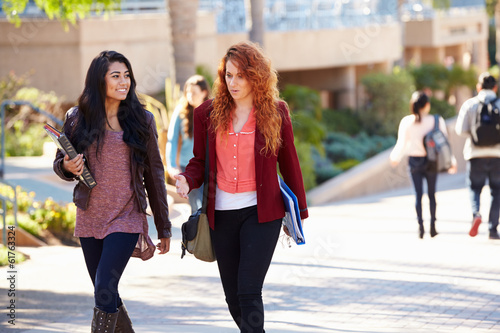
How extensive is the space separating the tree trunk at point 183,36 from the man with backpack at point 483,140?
20.8 feet

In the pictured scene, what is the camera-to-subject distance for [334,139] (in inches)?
883

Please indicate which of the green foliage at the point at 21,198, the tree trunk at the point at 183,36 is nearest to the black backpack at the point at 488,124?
the green foliage at the point at 21,198

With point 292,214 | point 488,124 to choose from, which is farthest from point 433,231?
point 292,214

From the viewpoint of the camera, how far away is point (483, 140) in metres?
9.08

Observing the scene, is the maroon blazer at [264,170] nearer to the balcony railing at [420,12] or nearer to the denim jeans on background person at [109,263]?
the denim jeans on background person at [109,263]

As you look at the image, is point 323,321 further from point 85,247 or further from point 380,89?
point 380,89

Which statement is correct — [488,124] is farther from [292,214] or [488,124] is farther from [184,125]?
[292,214]

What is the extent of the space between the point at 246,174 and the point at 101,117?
0.91m

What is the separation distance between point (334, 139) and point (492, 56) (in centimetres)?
3537

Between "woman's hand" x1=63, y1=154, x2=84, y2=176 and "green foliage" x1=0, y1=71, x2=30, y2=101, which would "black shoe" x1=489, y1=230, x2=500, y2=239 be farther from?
"green foliage" x1=0, y1=71, x2=30, y2=101

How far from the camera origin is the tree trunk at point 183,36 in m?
14.5

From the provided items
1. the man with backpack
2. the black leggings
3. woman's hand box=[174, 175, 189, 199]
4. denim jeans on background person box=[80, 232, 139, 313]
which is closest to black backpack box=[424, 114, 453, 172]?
the man with backpack

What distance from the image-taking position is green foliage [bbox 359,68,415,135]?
25.3m

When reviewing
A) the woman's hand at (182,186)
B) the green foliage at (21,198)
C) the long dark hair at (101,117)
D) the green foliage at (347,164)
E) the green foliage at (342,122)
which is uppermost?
the long dark hair at (101,117)
